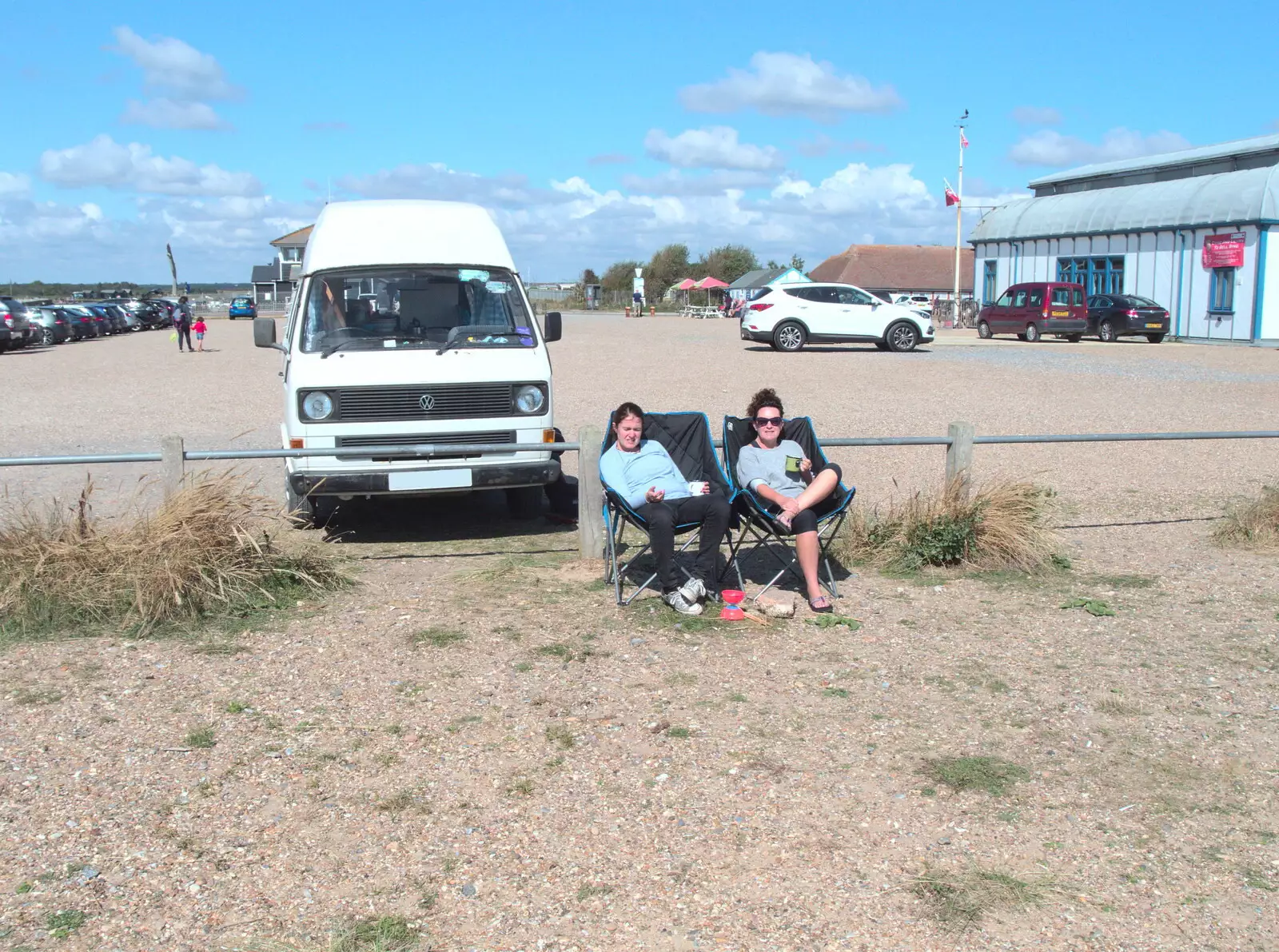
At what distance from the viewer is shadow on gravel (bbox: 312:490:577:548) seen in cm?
871

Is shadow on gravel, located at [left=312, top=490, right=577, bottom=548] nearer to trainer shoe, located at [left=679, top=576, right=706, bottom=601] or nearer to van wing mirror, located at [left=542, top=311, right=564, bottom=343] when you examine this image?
van wing mirror, located at [left=542, top=311, right=564, bottom=343]

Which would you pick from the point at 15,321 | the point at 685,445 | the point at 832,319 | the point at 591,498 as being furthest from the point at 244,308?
the point at 685,445

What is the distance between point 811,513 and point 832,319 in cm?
2248

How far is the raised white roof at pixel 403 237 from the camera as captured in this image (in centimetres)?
907

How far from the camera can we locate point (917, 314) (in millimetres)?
29000

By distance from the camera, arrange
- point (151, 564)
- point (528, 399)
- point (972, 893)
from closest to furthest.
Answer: point (972, 893)
point (151, 564)
point (528, 399)

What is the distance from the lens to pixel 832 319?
1125 inches

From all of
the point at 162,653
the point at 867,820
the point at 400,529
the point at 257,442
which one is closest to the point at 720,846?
the point at 867,820

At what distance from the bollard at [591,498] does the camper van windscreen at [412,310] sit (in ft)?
4.35

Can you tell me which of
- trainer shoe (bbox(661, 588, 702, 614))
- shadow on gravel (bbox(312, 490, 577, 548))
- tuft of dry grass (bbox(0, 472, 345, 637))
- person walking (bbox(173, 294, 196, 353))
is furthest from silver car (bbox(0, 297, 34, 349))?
trainer shoe (bbox(661, 588, 702, 614))

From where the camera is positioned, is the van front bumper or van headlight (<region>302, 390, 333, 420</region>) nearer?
the van front bumper

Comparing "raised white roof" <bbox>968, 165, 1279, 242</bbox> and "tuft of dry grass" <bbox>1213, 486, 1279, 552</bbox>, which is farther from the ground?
"raised white roof" <bbox>968, 165, 1279, 242</bbox>

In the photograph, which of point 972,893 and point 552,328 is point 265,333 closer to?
point 552,328

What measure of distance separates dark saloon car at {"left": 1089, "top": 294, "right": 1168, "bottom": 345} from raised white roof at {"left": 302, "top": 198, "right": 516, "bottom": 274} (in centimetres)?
2777
